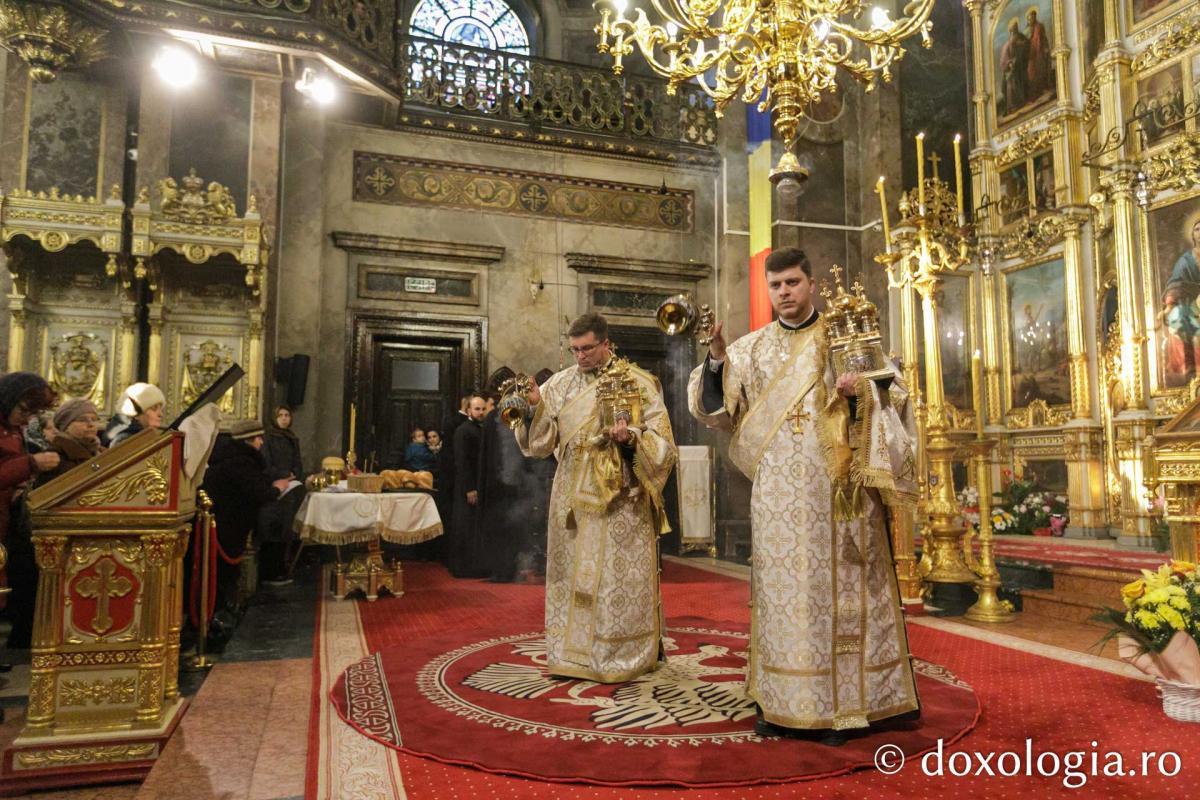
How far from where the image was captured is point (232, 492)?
17.5 ft

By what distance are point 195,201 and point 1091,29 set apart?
36.2 feet

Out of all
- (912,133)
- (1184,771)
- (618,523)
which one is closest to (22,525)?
(618,523)

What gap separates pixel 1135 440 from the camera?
29.0 ft

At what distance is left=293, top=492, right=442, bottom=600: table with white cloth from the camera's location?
661cm

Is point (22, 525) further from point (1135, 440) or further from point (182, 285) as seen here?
point (1135, 440)

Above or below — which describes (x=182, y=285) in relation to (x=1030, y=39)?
below

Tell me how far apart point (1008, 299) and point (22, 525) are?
11382mm

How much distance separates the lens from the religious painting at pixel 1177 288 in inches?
329

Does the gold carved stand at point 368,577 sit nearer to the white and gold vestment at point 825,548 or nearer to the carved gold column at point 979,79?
the white and gold vestment at point 825,548

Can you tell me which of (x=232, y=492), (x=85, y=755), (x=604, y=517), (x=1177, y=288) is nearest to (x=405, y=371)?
(x=232, y=492)

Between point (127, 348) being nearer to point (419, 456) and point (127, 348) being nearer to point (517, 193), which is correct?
point (419, 456)

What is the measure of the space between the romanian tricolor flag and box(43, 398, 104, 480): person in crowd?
789cm

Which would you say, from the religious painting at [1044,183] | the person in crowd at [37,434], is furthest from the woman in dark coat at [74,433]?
the religious painting at [1044,183]

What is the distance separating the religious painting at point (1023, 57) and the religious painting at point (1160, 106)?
1.61 meters
